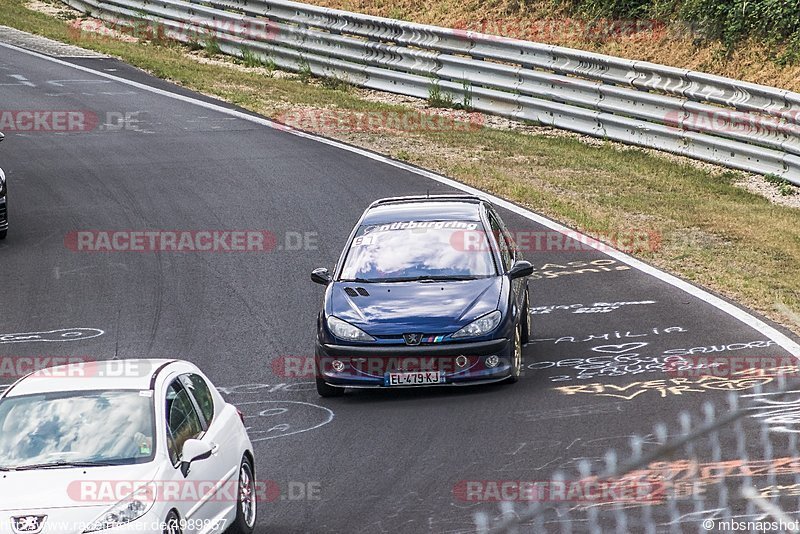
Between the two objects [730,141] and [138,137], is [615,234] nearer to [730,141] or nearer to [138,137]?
[730,141]

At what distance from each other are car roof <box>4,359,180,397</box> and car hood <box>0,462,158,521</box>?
78 cm

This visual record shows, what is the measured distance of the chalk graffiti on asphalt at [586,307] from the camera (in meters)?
14.2

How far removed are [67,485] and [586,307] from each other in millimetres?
7835

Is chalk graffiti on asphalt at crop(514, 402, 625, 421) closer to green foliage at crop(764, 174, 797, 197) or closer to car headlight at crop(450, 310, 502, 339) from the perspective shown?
car headlight at crop(450, 310, 502, 339)

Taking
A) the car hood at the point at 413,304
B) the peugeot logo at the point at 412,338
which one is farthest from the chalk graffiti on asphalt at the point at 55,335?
the peugeot logo at the point at 412,338

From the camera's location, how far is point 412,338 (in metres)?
11.7

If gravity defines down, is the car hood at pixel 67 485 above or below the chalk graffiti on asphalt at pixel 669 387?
above

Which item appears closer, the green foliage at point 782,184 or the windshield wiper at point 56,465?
the windshield wiper at point 56,465

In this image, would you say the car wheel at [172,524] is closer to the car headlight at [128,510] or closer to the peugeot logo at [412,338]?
the car headlight at [128,510]

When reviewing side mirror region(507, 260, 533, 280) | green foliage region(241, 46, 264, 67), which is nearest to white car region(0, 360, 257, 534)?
side mirror region(507, 260, 533, 280)

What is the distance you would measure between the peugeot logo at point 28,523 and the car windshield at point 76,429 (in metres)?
0.58

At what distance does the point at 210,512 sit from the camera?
314 inches

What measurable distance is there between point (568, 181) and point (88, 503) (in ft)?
44.0

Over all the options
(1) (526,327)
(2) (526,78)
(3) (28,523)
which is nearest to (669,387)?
(1) (526,327)
